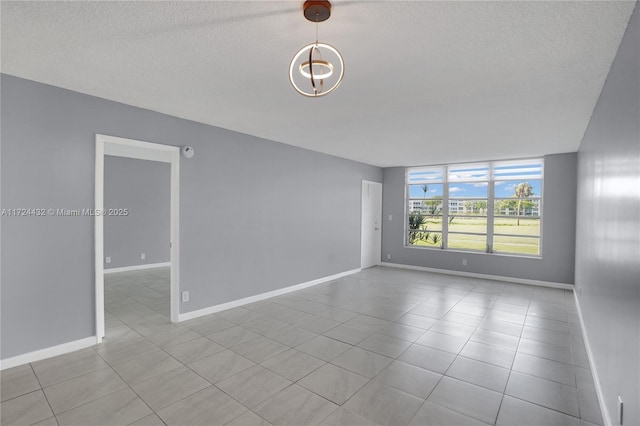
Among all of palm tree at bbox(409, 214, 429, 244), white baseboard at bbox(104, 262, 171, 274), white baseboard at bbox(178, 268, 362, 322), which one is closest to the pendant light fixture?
white baseboard at bbox(178, 268, 362, 322)

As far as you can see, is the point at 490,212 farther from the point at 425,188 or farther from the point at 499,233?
the point at 425,188

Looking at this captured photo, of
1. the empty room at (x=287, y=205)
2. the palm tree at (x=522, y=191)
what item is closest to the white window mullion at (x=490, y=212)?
the palm tree at (x=522, y=191)

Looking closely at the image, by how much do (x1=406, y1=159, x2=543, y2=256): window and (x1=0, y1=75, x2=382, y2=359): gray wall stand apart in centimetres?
211

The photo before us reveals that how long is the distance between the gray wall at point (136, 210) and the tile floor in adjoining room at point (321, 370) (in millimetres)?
2870

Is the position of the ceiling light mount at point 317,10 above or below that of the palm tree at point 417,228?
above

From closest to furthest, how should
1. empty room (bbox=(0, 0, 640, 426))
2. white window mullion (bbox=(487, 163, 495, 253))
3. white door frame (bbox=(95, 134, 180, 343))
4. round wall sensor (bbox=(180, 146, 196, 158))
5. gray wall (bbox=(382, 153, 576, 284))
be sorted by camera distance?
empty room (bbox=(0, 0, 640, 426)) < white door frame (bbox=(95, 134, 180, 343)) < round wall sensor (bbox=(180, 146, 196, 158)) < gray wall (bbox=(382, 153, 576, 284)) < white window mullion (bbox=(487, 163, 495, 253))

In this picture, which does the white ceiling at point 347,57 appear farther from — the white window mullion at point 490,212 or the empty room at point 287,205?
the white window mullion at point 490,212

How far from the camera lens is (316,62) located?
70.2 inches

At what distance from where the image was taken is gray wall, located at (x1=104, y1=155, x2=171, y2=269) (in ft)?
22.3

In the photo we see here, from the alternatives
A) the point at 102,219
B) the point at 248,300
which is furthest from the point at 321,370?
the point at 102,219

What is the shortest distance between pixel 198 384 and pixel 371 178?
6079mm

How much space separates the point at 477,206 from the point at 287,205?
433 centimetres

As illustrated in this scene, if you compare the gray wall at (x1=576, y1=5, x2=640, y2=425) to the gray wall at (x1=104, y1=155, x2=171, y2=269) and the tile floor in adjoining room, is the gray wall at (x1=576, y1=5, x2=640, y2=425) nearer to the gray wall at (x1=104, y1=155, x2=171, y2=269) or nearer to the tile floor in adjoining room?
the tile floor in adjoining room

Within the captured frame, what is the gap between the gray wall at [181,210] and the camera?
278 centimetres
